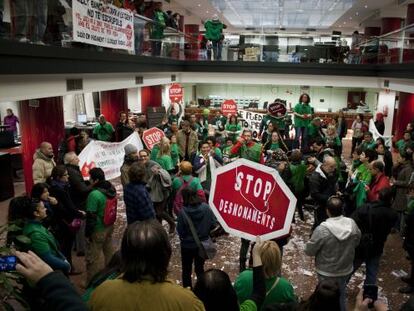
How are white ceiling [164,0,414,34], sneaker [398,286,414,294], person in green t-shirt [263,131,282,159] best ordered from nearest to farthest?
sneaker [398,286,414,294]
person in green t-shirt [263,131,282,159]
white ceiling [164,0,414,34]

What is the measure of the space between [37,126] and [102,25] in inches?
156

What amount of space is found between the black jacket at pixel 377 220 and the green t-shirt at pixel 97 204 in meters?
3.51

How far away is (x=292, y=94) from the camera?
29250 mm

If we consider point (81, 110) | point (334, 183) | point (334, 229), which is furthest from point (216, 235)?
point (81, 110)

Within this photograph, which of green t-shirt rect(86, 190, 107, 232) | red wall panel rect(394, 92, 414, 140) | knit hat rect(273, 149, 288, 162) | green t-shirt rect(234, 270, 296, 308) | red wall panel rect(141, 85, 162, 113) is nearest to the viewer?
green t-shirt rect(234, 270, 296, 308)

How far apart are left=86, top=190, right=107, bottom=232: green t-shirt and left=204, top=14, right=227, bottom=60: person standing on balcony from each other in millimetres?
13309

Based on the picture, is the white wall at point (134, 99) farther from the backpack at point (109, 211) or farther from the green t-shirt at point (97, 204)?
the green t-shirt at point (97, 204)

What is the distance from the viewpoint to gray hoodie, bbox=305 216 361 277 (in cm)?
461

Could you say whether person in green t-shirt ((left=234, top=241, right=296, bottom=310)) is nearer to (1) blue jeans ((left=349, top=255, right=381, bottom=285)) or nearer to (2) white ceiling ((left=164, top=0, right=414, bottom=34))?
(1) blue jeans ((left=349, top=255, right=381, bottom=285))

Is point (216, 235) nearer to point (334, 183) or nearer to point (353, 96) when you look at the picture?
point (334, 183)

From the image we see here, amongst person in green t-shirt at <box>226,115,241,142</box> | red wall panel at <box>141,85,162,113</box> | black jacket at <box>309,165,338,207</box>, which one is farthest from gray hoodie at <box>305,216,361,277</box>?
red wall panel at <box>141,85,162,113</box>

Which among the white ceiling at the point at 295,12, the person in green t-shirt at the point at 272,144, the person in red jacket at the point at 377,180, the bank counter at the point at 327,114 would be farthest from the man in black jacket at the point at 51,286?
the bank counter at the point at 327,114

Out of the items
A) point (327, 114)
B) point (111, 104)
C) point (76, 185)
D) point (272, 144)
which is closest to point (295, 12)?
point (327, 114)

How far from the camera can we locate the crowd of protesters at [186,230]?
1.95m
